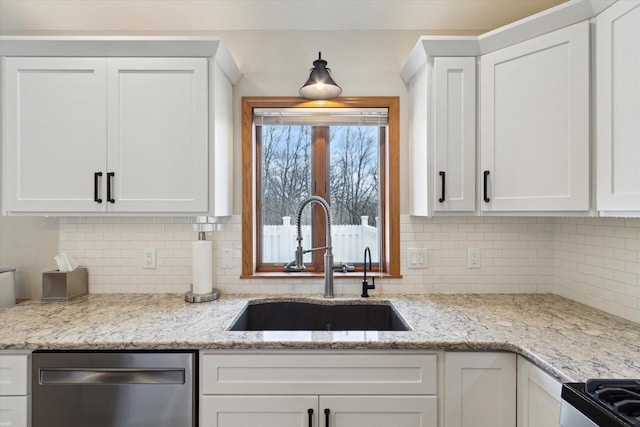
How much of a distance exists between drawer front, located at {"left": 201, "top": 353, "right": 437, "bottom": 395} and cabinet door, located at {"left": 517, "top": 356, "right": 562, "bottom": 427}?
0.31m

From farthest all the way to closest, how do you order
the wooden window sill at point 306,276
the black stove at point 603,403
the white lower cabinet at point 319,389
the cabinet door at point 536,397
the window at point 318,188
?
the window at point 318,188 → the wooden window sill at point 306,276 → the white lower cabinet at point 319,389 → the cabinet door at point 536,397 → the black stove at point 603,403

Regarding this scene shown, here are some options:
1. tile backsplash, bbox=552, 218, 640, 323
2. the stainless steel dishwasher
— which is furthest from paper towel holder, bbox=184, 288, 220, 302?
tile backsplash, bbox=552, 218, 640, 323

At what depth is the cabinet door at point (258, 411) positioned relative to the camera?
1330 millimetres

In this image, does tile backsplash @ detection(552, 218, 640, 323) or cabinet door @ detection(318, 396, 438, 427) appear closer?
cabinet door @ detection(318, 396, 438, 427)

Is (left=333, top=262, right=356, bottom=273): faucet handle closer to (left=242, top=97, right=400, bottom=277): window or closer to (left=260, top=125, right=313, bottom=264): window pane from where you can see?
(left=242, top=97, right=400, bottom=277): window

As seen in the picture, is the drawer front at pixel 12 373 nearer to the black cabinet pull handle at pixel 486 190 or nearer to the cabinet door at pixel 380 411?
the cabinet door at pixel 380 411

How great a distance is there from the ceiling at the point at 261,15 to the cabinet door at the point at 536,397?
1794 millimetres

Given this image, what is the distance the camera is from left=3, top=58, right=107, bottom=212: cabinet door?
1674 millimetres

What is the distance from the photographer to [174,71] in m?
1.68

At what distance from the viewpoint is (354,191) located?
2182mm

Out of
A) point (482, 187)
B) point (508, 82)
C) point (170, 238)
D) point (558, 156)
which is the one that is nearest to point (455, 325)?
point (482, 187)

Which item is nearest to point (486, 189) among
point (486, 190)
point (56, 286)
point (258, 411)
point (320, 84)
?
point (486, 190)

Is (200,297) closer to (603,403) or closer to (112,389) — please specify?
(112,389)

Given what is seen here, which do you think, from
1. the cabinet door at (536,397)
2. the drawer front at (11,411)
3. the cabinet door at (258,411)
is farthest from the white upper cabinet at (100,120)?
the cabinet door at (536,397)
